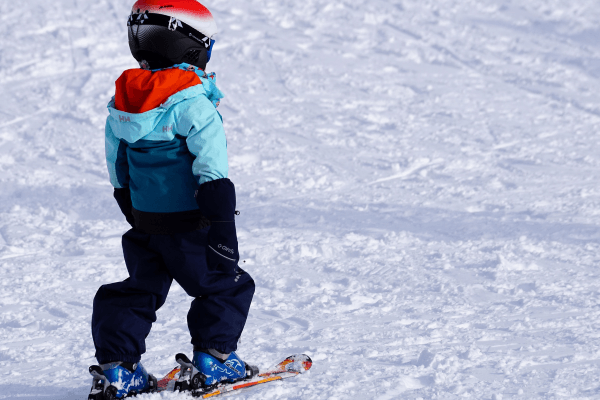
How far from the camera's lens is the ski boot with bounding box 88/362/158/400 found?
8.71 ft

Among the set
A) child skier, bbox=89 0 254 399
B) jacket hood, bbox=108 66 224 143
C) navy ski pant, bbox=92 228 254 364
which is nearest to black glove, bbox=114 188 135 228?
child skier, bbox=89 0 254 399

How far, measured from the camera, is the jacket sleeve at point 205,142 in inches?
94.9

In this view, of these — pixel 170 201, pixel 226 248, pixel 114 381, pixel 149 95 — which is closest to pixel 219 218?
pixel 226 248

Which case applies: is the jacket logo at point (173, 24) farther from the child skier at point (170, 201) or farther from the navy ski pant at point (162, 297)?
the navy ski pant at point (162, 297)

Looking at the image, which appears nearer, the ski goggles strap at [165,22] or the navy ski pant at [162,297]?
the ski goggles strap at [165,22]

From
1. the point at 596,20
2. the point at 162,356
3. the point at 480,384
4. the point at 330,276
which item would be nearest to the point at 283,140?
the point at 330,276

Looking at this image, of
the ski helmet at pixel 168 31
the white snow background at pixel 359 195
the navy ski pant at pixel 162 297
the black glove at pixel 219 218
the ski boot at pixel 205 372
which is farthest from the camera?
the white snow background at pixel 359 195

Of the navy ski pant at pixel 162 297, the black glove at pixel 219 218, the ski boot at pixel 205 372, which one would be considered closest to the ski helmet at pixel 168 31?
the black glove at pixel 219 218

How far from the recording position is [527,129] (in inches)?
331

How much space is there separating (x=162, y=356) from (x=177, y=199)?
3.80 ft

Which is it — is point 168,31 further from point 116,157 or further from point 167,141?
point 116,157

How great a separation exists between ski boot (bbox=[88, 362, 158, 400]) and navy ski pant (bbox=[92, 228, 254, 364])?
0.04 meters

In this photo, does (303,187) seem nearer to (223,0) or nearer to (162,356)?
(162,356)

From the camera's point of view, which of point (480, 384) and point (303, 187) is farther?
point (303, 187)
